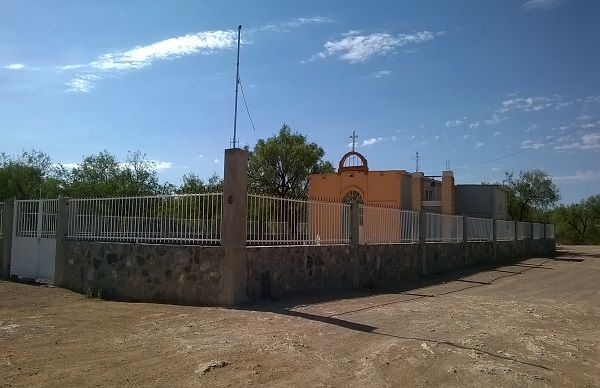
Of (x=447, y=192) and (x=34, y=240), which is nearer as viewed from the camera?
(x=34, y=240)

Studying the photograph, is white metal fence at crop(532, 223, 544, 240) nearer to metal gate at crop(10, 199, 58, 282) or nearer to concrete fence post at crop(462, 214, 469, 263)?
concrete fence post at crop(462, 214, 469, 263)

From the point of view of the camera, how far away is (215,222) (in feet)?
39.4

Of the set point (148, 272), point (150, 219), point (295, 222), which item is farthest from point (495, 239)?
point (148, 272)

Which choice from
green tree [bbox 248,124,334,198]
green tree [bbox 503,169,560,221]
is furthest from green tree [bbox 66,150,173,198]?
green tree [bbox 503,169,560,221]

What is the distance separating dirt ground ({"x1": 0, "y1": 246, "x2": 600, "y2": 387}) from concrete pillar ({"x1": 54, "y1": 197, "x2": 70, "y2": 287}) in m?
1.64

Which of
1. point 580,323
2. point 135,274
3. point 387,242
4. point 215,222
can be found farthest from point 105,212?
point 580,323

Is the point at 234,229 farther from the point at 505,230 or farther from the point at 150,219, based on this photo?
the point at 505,230

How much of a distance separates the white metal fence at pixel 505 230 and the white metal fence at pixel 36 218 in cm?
2412

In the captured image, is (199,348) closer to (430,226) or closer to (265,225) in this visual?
(265,225)

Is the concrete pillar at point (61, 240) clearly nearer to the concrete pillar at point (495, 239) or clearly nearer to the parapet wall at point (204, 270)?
the parapet wall at point (204, 270)

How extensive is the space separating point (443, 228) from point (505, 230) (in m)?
12.0

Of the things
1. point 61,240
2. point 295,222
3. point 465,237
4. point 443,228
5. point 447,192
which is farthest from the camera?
point 447,192

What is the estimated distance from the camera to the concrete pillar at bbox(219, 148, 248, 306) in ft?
37.3

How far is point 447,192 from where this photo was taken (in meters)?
42.2
